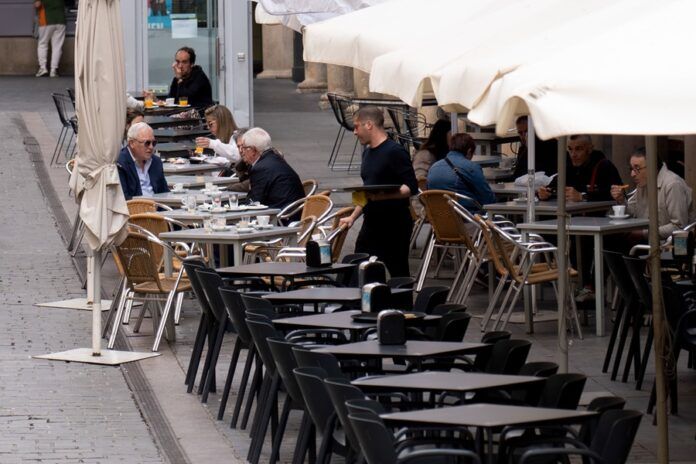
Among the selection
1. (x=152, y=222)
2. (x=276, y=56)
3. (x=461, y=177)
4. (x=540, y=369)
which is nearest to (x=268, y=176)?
(x=152, y=222)

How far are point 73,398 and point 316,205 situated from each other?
11.8 ft

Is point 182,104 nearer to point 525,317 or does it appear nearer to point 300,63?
point 525,317

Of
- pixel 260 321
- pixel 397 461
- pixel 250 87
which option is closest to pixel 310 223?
pixel 260 321

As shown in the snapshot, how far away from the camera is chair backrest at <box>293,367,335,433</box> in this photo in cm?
661

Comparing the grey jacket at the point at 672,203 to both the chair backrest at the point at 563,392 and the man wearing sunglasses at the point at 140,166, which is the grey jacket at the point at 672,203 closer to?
the man wearing sunglasses at the point at 140,166

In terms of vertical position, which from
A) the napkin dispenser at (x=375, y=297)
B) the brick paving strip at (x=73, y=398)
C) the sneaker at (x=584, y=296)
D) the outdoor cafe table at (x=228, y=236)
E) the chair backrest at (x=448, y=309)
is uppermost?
the outdoor cafe table at (x=228, y=236)

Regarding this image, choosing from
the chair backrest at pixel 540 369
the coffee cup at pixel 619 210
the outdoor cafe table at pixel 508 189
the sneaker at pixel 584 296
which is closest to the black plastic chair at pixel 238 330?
the chair backrest at pixel 540 369

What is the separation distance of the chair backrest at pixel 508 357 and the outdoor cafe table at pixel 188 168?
9.69 m

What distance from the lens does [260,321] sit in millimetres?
8008

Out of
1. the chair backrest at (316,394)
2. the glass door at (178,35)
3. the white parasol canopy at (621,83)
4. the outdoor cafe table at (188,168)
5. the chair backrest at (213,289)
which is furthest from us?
the glass door at (178,35)

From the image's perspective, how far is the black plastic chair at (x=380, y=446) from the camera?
5.63m

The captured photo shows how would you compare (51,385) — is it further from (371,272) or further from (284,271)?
(371,272)

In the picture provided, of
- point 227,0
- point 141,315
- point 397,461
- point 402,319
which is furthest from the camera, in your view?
point 227,0

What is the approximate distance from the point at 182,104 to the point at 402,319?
42.2 feet
